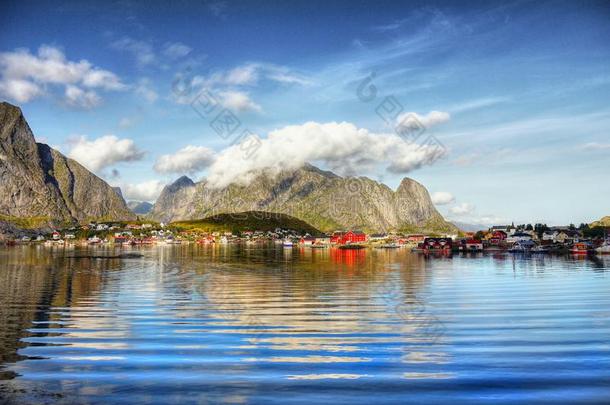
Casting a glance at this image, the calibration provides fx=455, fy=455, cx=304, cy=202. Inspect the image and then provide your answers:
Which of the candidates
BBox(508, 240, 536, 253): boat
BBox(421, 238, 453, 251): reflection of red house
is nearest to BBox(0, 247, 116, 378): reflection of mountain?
BBox(508, 240, 536, 253): boat

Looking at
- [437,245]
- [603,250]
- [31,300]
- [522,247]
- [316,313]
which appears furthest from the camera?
[437,245]

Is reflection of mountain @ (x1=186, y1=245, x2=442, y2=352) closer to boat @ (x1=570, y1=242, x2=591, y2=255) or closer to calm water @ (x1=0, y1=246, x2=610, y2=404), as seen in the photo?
calm water @ (x1=0, y1=246, x2=610, y2=404)

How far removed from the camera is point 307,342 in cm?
2378

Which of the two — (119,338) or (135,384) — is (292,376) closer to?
(135,384)

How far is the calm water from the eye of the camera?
52.2ft

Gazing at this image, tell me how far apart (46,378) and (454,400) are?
1488 cm

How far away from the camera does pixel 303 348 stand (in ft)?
73.4

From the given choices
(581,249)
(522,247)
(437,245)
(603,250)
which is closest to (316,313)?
(603,250)

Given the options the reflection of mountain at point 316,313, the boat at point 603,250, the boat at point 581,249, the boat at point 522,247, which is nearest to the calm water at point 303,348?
the reflection of mountain at point 316,313

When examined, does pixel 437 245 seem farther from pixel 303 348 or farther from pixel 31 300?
pixel 303 348

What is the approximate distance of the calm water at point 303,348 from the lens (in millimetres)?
15922

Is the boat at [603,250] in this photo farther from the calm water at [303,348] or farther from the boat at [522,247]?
the calm water at [303,348]

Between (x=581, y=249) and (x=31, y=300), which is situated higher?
(x=581, y=249)

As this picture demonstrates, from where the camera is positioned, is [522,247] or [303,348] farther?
[522,247]
